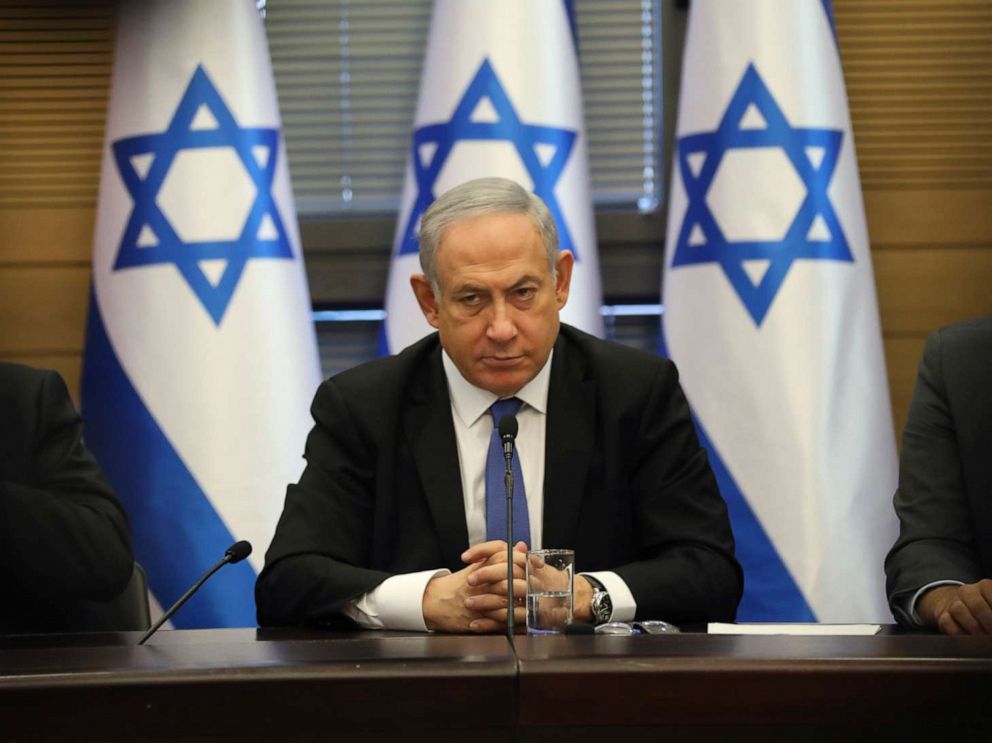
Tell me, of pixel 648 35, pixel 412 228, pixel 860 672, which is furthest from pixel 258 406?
pixel 860 672

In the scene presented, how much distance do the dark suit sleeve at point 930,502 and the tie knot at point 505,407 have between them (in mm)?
831

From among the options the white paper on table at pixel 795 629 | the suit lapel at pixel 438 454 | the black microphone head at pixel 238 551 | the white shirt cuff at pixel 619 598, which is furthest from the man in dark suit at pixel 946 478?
the black microphone head at pixel 238 551

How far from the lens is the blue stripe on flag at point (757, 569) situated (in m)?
3.49

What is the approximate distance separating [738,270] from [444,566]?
4.87 ft

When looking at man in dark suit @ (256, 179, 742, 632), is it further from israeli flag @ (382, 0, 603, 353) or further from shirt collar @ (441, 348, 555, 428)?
israeli flag @ (382, 0, 603, 353)

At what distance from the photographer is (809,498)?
3508 mm

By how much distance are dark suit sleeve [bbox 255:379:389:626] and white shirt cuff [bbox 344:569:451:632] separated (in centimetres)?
3

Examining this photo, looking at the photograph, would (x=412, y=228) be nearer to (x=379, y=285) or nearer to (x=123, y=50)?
(x=379, y=285)

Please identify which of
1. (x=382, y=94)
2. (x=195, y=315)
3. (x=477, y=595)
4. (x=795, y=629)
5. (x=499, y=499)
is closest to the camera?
(x=795, y=629)

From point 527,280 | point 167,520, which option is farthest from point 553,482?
point 167,520

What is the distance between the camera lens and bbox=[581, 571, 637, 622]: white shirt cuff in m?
2.39

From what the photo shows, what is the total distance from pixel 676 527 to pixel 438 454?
1.69 ft

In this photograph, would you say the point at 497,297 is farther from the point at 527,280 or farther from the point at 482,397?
the point at 482,397

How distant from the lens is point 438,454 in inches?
105
